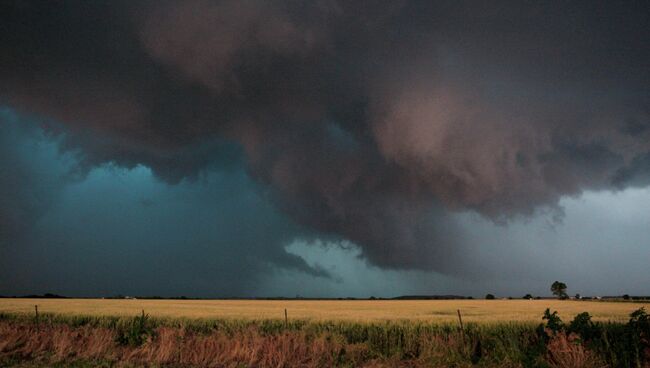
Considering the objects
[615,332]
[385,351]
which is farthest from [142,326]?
[615,332]

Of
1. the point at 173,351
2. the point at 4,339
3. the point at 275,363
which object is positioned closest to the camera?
the point at 275,363

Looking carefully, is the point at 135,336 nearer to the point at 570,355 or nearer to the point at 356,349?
the point at 356,349

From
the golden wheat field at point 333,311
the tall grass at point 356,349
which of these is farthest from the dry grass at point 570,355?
the golden wheat field at point 333,311

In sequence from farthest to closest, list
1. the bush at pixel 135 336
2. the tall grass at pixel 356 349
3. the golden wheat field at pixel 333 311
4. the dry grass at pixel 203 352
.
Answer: the golden wheat field at pixel 333 311
the bush at pixel 135 336
the dry grass at pixel 203 352
the tall grass at pixel 356 349

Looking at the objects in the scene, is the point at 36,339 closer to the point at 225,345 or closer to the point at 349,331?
the point at 225,345

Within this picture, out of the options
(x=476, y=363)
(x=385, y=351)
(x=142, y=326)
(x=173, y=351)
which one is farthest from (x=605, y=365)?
(x=142, y=326)

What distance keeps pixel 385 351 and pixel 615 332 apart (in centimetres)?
863

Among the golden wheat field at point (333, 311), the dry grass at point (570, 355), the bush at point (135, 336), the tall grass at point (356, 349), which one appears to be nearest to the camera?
the dry grass at point (570, 355)

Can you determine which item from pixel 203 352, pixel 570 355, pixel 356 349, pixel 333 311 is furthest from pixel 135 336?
pixel 333 311

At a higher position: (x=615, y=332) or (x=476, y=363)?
(x=615, y=332)

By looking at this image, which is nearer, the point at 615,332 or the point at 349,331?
the point at 615,332

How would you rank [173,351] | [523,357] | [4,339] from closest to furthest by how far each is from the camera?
[523,357] → [173,351] → [4,339]

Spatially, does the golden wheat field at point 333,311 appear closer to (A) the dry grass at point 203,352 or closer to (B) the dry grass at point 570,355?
(A) the dry grass at point 203,352

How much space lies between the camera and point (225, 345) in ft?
58.0
